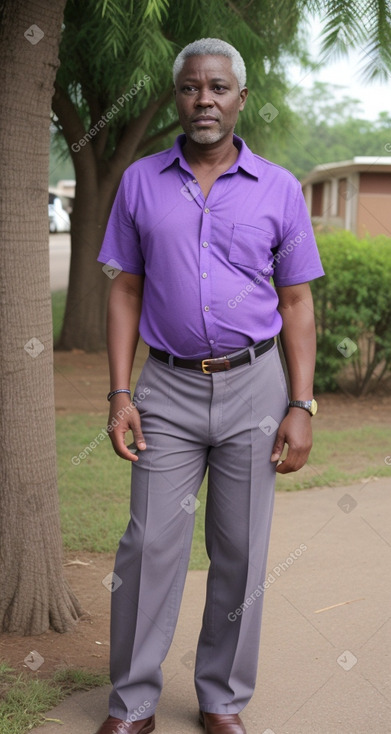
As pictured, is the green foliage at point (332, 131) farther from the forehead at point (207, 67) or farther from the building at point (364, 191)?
the forehead at point (207, 67)

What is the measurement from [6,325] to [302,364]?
133 centimetres

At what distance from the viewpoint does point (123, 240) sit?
296 cm

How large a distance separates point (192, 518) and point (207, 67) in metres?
1.40

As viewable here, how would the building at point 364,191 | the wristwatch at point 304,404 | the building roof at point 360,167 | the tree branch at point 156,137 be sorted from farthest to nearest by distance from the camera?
the building at point 364,191 < the building roof at point 360,167 < the tree branch at point 156,137 < the wristwatch at point 304,404

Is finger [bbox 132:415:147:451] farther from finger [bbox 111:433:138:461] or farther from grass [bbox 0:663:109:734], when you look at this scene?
grass [bbox 0:663:109:734]

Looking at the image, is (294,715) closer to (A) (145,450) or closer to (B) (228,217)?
(A) (145,450)

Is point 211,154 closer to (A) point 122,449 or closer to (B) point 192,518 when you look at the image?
(A) point 122,449

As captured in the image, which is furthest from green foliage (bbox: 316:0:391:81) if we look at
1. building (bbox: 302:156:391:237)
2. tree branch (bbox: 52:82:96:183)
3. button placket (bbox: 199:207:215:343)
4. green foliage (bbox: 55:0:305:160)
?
building (bbox: 302:156:391:237)

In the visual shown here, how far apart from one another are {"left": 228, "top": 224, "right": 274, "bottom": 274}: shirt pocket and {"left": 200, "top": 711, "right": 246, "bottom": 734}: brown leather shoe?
146 cm

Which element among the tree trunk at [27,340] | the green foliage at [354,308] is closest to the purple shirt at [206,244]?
the tree trunk at [27,340]

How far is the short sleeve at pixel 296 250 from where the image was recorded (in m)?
2.93

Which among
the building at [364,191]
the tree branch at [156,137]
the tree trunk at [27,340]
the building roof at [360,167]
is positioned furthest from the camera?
the building at [364,191]

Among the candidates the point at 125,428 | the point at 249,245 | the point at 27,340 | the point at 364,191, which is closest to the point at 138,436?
the point at 125,428

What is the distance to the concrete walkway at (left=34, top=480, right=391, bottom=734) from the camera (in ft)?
10.4
